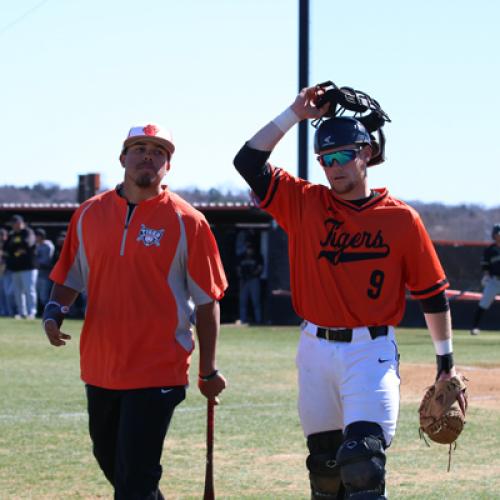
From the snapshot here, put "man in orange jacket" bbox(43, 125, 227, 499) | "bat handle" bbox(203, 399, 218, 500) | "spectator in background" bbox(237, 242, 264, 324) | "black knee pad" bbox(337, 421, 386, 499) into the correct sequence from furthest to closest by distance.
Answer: "spectator in background" bbox(237, 242, 264, 324)
"bat handle" bbox(203, 399, 218, 500)
"man in orange jacket" bbox(43, 125, 227, 499)
"black knee pad" bbox(337, 421, 386, 499)

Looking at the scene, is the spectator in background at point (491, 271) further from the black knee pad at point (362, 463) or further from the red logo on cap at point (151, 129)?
the black knee pad at point (362, 463)

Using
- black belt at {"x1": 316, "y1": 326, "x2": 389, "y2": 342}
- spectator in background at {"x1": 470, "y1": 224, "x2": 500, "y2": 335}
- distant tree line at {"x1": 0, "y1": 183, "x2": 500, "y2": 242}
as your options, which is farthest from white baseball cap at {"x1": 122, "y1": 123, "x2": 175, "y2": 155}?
distant tree line at {"x1": 0, "y1": 183, "x2": 500, "y2": 242}

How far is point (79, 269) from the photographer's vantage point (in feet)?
20.6

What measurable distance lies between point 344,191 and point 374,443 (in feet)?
4.24

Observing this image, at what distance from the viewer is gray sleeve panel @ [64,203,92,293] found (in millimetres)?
6137

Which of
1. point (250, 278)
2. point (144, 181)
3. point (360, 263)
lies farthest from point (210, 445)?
point (250, 278)

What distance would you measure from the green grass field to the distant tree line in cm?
2917

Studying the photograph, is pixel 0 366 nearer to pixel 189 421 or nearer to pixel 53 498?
pixel 189 421

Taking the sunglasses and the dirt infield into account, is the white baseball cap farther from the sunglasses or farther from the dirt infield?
the dirt infield

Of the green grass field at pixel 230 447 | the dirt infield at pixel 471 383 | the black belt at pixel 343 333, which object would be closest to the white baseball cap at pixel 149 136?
the black belt at pixel 343 333

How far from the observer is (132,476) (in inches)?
221

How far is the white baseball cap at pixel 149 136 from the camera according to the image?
6.01 meters

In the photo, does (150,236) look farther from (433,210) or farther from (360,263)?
(433,210)

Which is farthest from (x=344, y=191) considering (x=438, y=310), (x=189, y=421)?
(x=189, y=421)
